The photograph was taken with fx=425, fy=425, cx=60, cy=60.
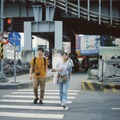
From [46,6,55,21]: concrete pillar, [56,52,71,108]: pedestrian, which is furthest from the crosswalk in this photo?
[46,6,55,21]: concrete pillar

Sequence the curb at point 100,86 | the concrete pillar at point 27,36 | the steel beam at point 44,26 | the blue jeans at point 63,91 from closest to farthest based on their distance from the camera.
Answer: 1. the blue jeans at point 63,91
2. the curb at point 100,86
3. the steel beam at point 44,26
4. the concrete pillar at point 27,36

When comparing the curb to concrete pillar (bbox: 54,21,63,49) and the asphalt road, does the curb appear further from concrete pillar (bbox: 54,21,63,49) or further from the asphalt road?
concrete pillar (bbox: 54,21,63,49)

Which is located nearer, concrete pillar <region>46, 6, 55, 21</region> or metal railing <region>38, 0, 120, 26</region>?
metal railing <region>38, 0, 120, 26</region>

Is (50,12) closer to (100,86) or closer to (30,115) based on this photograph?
(100,86)

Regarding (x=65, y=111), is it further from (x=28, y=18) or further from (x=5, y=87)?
(x=28, y=18)

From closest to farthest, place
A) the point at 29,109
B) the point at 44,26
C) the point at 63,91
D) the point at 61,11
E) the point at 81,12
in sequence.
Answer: the point at 29,109 < the point at 63,91 < the point at 81,12 < the point at 44,26 < the point at 61,11

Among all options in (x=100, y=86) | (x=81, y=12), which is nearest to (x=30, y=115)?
(x=100, y=86)

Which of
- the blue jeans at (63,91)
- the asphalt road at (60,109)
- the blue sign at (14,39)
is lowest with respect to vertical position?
the asphalt road at (60,109)

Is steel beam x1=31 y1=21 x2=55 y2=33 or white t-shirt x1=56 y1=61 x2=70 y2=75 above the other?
steel beam x1=31 y1=21 x2=55 y2=33

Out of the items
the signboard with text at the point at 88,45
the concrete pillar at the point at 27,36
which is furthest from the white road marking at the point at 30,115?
the signboard with text at the point at 88,45

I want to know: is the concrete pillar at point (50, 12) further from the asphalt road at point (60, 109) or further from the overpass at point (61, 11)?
the asphalt road at point (60, 109)

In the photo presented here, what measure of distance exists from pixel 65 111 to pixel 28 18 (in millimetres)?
39604

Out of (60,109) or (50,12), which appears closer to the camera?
(60,109)

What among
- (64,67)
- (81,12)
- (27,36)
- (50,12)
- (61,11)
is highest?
(61,11)
